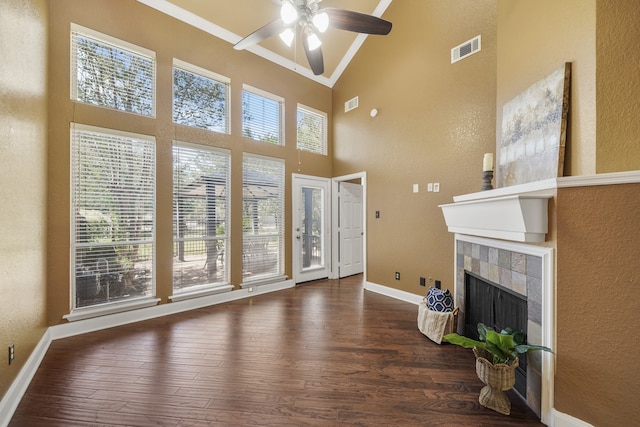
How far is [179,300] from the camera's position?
3.48 metres

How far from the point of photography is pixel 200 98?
371 cm

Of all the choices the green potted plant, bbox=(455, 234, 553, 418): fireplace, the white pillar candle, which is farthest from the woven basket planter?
the white pillar candle

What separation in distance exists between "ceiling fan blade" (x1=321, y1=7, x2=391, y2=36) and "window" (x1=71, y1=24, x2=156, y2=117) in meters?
2.39

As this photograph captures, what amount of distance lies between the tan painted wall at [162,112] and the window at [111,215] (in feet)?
0.29

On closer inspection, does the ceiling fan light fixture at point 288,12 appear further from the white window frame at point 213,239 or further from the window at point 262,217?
the window at point 262,217

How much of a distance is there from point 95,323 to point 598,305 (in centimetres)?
434

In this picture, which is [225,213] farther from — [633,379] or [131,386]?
[633,379]

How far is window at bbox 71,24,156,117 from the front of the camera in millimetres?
2848

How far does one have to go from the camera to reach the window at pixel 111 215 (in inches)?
112

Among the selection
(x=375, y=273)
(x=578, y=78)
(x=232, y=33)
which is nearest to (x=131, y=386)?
(x=375, y=273)

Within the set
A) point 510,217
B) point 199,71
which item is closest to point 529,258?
point 510,217

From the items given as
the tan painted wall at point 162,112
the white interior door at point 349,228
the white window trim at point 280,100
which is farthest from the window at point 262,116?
the white interior door at point 349,228

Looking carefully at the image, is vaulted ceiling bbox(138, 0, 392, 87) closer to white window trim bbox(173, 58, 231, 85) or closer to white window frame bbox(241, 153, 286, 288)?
white window trim bbox(173, 58, 231, 85)

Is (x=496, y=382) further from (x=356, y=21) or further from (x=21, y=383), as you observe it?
(x=21, y=383)
